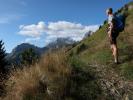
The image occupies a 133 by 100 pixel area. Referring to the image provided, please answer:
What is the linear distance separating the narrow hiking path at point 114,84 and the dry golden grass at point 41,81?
1211 mm

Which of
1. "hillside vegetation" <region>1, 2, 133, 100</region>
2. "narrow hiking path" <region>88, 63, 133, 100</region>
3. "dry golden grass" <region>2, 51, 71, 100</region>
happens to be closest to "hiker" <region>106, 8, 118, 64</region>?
"narrow hiking path" <region>88, 63, 133, 100</region>

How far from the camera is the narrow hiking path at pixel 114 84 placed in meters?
9.98

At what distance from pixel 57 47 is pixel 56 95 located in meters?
2.37

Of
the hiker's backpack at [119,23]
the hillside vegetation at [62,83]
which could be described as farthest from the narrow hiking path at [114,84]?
the hiker's backpack at [119,23]

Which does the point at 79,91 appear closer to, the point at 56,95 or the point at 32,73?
the point at 56,95

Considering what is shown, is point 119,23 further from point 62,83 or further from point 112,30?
point 62,83

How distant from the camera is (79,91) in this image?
32.3ft

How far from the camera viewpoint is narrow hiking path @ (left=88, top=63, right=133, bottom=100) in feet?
32.8

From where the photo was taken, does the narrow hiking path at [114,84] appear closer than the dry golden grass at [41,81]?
No

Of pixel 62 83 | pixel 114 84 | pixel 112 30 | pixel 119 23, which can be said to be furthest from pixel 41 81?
pixel 119 23

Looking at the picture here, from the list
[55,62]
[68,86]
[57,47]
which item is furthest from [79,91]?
[57,47]

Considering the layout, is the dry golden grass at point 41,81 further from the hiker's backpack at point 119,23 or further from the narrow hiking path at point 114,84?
the hiker's backpack at point 119,23

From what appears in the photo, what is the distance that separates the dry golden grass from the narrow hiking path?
1.21 meters

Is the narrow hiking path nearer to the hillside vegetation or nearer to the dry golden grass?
the hillside vegetation
